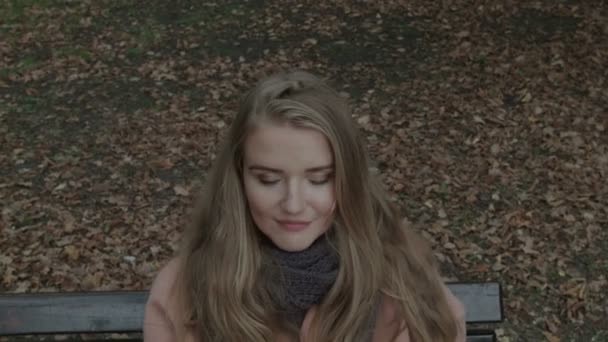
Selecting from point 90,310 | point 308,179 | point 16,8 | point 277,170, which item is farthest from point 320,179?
point 16,8

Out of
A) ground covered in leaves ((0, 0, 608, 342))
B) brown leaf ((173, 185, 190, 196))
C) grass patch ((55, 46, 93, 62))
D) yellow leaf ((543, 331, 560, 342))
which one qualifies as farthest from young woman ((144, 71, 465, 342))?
grass patch ((55, 46, 93, 62))

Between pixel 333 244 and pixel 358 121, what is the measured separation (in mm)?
4476

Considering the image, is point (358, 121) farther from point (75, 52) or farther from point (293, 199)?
point (293, 199)

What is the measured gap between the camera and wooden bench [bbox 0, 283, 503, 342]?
2.82 metres

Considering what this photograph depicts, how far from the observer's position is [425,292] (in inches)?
93.9

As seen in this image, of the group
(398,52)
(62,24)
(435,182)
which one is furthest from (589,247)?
(62,24)

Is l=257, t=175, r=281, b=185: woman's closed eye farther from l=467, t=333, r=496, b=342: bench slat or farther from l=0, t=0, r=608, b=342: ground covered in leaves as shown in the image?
l=0, t=0, r=608, b=342: ground covered in leaves

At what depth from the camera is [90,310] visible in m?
2.85

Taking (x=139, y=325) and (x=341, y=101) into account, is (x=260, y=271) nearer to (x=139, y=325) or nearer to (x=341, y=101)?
(x=341, y=101)

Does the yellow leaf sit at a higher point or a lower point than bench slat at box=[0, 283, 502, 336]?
lower

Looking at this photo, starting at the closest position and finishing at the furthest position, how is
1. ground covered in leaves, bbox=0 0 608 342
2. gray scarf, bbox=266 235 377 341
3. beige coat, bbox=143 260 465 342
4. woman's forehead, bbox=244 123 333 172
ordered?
woman's forehead, bbox=244 123 333 172, gray scarf, bbox=266 235 377 341, beige coat, bbox=143 260 465 342, ground covered in leaves, bbox=0 0 608 342

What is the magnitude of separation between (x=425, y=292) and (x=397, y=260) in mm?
146

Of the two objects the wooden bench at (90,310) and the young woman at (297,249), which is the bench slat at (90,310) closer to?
the wooden bench at (90,310)

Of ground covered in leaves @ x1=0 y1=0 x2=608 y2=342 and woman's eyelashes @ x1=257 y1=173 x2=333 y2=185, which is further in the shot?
ground covered in leaves @ x1=0 y1=0 x2=608 y2=342
